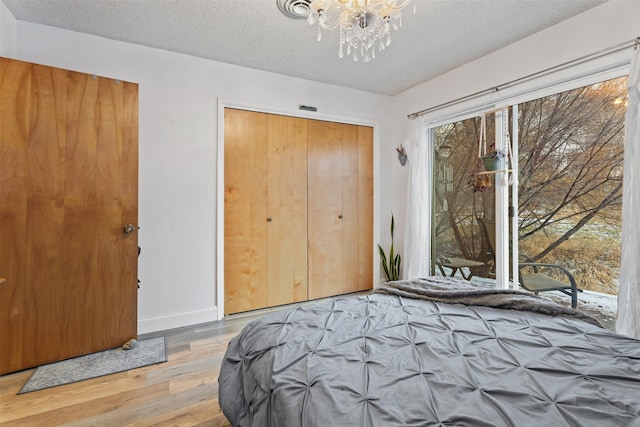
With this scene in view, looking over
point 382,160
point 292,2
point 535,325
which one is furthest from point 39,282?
point 382,160

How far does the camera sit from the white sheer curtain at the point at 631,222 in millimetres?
1784

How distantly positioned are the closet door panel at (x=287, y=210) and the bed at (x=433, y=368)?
1718mm

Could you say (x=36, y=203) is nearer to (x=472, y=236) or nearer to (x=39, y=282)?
(x=39, y=282)

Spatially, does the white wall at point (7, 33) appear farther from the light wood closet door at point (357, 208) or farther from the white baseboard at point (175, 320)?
the light wood closet door at point (357, 208)

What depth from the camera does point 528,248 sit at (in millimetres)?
2594

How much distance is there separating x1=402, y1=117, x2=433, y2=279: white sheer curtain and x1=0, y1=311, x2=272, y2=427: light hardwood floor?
2.22m

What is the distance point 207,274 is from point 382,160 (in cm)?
250

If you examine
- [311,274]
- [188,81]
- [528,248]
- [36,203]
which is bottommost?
[311,274]

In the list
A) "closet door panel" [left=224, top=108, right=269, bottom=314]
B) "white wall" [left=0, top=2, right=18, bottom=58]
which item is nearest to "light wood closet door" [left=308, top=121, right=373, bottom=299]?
"closet door panel" [left=224, top=108, right=269, bottom=314]

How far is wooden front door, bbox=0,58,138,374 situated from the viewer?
6.48 feet

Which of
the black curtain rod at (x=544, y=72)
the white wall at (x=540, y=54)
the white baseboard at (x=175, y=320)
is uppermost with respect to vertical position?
the white wall at (x=540, y=54)

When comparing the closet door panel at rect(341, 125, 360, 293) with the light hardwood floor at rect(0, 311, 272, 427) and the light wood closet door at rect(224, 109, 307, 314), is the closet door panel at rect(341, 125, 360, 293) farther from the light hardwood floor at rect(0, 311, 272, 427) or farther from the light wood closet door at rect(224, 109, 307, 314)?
the light hardwood floor at rect(0, 311, 272, 427)

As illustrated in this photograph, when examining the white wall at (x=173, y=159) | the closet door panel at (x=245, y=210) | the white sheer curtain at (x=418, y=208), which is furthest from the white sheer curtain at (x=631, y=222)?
the white wall at (x=173, y=159)

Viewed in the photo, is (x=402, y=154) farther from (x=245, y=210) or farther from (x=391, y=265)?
(x=245, y=210)
